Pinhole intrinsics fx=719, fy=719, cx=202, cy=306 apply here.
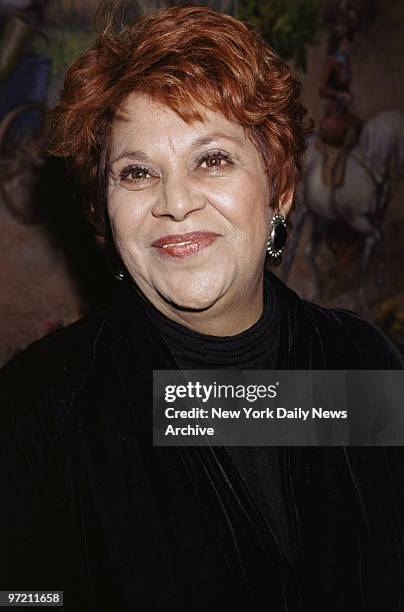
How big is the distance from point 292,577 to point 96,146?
84cm

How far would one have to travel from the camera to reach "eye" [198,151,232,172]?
120 centimetres

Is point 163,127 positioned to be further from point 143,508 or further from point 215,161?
point 143,508

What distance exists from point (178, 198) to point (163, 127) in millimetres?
119

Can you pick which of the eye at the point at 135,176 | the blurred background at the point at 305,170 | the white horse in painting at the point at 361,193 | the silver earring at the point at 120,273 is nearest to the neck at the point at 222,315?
the silver earring at the point at 120,273

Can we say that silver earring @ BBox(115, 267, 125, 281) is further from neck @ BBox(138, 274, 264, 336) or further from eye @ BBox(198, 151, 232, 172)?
eye @ BBox(198, 151, 232, 172)

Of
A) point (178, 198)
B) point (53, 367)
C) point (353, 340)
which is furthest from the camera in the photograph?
point (353, 340)

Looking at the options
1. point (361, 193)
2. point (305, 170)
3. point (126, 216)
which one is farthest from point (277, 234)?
point (361, 193)

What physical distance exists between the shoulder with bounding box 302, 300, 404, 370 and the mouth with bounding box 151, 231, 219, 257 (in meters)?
0.36

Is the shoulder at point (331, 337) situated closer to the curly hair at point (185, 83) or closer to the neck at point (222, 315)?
the neck at point (222, 315)

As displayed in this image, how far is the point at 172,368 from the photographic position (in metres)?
1.28

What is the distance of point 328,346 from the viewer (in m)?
1.46

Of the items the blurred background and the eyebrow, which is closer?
the eyebrow

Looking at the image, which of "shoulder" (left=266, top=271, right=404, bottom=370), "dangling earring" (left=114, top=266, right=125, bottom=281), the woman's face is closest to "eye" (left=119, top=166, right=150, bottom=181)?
the woman's face

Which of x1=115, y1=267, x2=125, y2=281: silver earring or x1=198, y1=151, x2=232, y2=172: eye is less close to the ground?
x1=198, y1=151, x2=232, y2=172: eye
